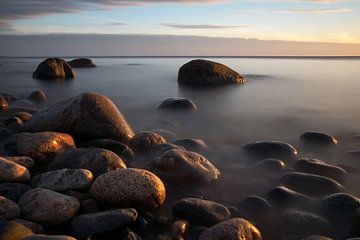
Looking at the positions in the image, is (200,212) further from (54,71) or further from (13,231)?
(54,71)

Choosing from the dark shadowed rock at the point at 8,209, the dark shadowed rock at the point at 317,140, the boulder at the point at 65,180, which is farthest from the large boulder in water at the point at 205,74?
the dark shadowed rock at the point at 8,209

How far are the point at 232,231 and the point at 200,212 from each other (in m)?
0.66

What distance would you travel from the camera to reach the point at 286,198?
550 centimetres

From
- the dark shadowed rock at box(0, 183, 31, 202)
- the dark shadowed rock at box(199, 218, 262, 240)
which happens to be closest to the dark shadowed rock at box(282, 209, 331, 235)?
the dark shadowed rock at box(199, 218, 262, 240)

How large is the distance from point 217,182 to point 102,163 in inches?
69.4

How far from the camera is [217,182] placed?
6.18 meters

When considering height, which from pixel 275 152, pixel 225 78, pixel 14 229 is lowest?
pixel 225 78

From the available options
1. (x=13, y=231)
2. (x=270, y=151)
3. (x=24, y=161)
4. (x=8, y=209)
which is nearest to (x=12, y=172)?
(x=24, y=161)

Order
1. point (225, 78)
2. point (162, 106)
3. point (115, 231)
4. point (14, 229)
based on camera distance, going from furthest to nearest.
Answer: point (225, 78) < point (162, 106) < point (115, 231) < point (14, 229)

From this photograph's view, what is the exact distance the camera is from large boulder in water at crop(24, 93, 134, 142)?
7.86m

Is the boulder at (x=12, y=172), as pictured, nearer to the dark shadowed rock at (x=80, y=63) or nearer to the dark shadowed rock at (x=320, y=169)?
the dark shadowed rock at (x=320, y=169)

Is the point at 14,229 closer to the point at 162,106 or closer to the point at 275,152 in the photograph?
the point at 275,152

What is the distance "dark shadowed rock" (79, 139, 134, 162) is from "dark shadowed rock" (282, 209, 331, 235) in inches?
118

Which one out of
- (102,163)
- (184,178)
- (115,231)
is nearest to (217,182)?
(184,178)
